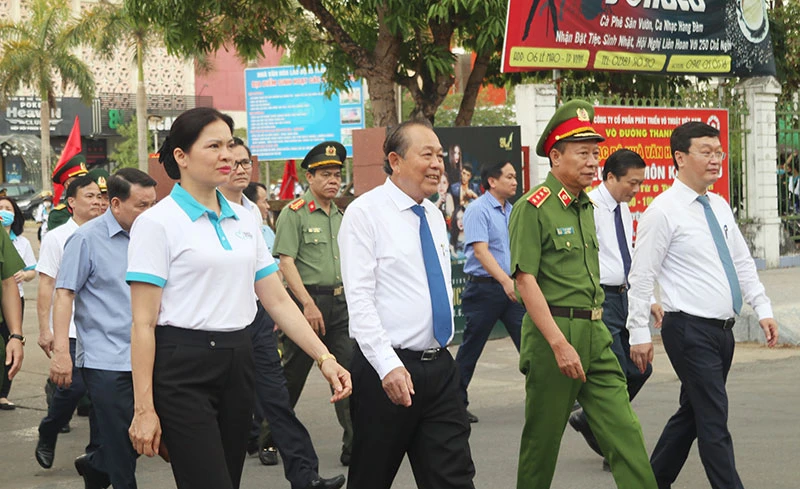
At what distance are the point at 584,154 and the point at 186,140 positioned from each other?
6.44 feet

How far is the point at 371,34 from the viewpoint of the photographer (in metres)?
16.7

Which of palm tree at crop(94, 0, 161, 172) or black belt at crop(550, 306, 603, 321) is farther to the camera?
palm tree at crop(94, 0, 161, 172)

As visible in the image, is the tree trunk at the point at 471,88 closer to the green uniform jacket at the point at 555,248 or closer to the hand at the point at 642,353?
the hand at the point at 642,353

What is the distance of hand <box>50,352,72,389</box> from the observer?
610 cm

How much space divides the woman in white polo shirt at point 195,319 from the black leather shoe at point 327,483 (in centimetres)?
231

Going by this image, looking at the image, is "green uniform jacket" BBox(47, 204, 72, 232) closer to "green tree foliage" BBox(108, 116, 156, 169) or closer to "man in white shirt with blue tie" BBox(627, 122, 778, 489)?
"man in white shirt with blue tie" BBox(627, 122, 778, 489)

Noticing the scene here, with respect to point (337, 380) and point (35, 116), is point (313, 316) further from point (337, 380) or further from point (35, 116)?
point (35, 116)

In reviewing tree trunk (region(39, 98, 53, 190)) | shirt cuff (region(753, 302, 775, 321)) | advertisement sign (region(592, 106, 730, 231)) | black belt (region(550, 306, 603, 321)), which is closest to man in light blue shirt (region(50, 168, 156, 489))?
black belt (region(550, 306, 603, 321))

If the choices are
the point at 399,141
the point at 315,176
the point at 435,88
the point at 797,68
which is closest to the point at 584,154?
the point at 399,141

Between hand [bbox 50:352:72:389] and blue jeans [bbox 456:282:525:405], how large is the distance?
3386mm

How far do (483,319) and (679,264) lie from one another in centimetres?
302

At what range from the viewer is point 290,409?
693 cm

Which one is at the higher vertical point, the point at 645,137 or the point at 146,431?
the point at 645,137

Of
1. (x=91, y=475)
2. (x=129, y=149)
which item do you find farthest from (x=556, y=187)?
(x=129, y=149)
